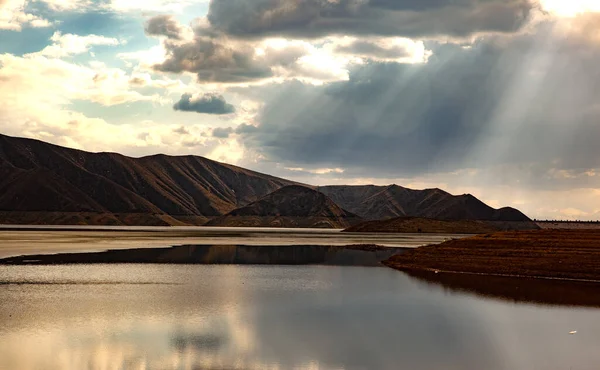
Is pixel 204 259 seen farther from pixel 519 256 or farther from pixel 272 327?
pixel 272 327

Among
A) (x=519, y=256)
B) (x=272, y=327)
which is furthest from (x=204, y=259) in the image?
(x=272, y=327)

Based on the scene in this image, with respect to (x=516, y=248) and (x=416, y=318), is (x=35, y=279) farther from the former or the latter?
(x=516, y=248)

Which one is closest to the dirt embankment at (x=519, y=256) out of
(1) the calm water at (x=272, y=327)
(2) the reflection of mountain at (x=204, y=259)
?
(2) the reflection of mountain at (x=204, y=259)

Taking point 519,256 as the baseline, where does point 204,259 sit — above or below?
below

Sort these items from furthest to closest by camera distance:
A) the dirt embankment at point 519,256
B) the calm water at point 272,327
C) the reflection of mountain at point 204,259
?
the reflection of mountain at point 204,259 → the dirt embankment at point 519,256 → the calm water at point 272,327

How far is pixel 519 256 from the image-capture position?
337 feet

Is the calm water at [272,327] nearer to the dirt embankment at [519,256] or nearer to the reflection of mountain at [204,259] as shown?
the dirt embankment at [519,256]

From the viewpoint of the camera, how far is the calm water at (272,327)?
39.2 meters

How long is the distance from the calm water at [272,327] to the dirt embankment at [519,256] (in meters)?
Result: 22.7

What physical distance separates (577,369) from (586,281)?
174ft

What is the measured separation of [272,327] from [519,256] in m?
65.3

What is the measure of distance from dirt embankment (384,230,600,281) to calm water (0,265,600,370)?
22.7 meters

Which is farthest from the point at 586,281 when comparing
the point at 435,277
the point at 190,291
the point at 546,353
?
the point at 190,291

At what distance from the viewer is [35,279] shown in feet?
260
